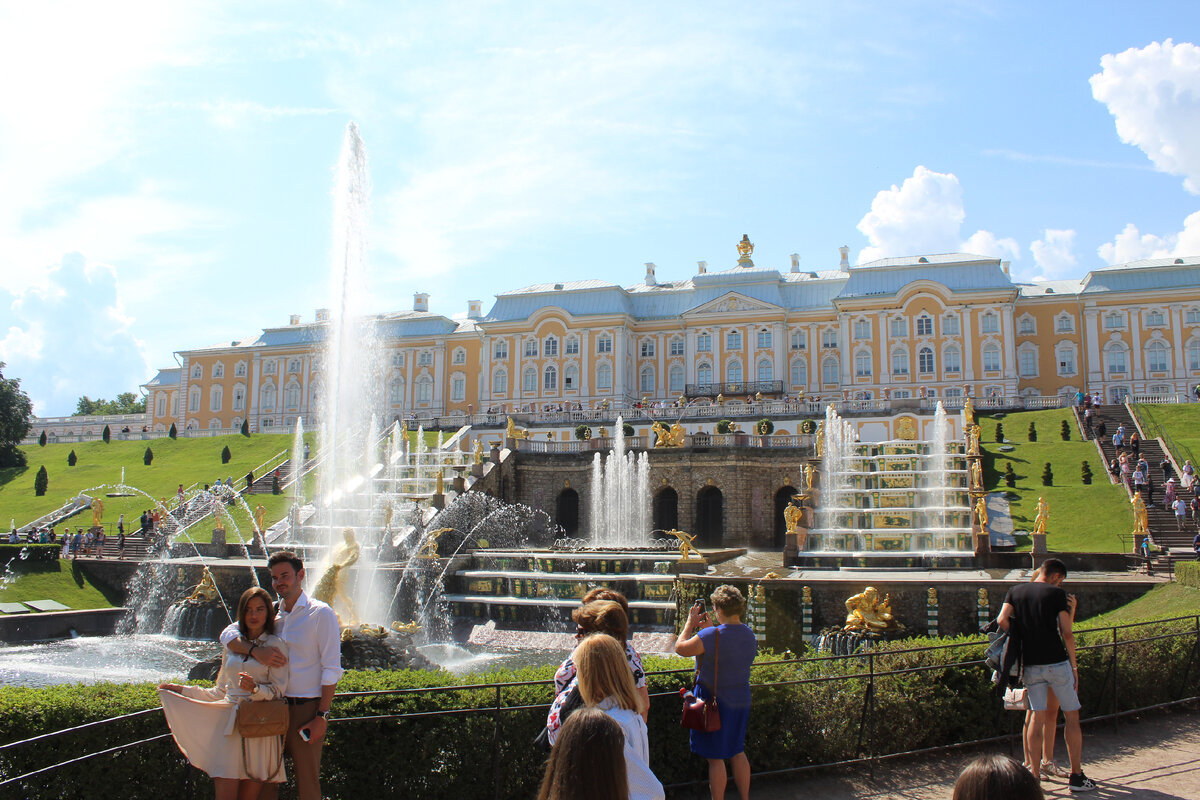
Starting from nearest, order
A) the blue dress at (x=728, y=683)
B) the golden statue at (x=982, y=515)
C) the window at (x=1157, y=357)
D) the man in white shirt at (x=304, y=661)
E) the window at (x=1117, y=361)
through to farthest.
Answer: the man in white shirt at (x=304, y=661) → the blue dress at (x=728, y=683) → the golden statue at (x=982, y=515) → the window at (x=1157, y=357) → the window at (x=1117, y=361)

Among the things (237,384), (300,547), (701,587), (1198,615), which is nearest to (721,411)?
(300,547)

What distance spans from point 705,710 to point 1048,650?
3098mm

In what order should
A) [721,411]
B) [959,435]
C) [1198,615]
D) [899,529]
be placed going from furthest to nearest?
[721,411] < [959,435] < [899,529] < [1198,615]

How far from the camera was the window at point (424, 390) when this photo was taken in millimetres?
66438

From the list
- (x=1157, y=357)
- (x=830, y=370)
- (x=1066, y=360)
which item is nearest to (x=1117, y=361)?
(x=1157, y=357)

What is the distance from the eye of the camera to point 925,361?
5500 cm

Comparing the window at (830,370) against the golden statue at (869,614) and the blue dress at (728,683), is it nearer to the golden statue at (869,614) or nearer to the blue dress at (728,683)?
the golden statue at (869,614)

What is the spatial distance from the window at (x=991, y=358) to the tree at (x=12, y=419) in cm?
5657

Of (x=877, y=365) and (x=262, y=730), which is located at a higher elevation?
(x=877, y=365)

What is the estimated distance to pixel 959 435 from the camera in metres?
41.8

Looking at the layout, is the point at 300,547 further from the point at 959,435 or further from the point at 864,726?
the point at 959,435

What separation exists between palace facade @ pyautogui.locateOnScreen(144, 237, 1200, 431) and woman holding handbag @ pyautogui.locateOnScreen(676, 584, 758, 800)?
50.7 metres

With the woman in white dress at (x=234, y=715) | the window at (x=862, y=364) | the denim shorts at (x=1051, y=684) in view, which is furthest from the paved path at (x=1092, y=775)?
the window at (x=862, y=364)

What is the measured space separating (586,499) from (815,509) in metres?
12.1
